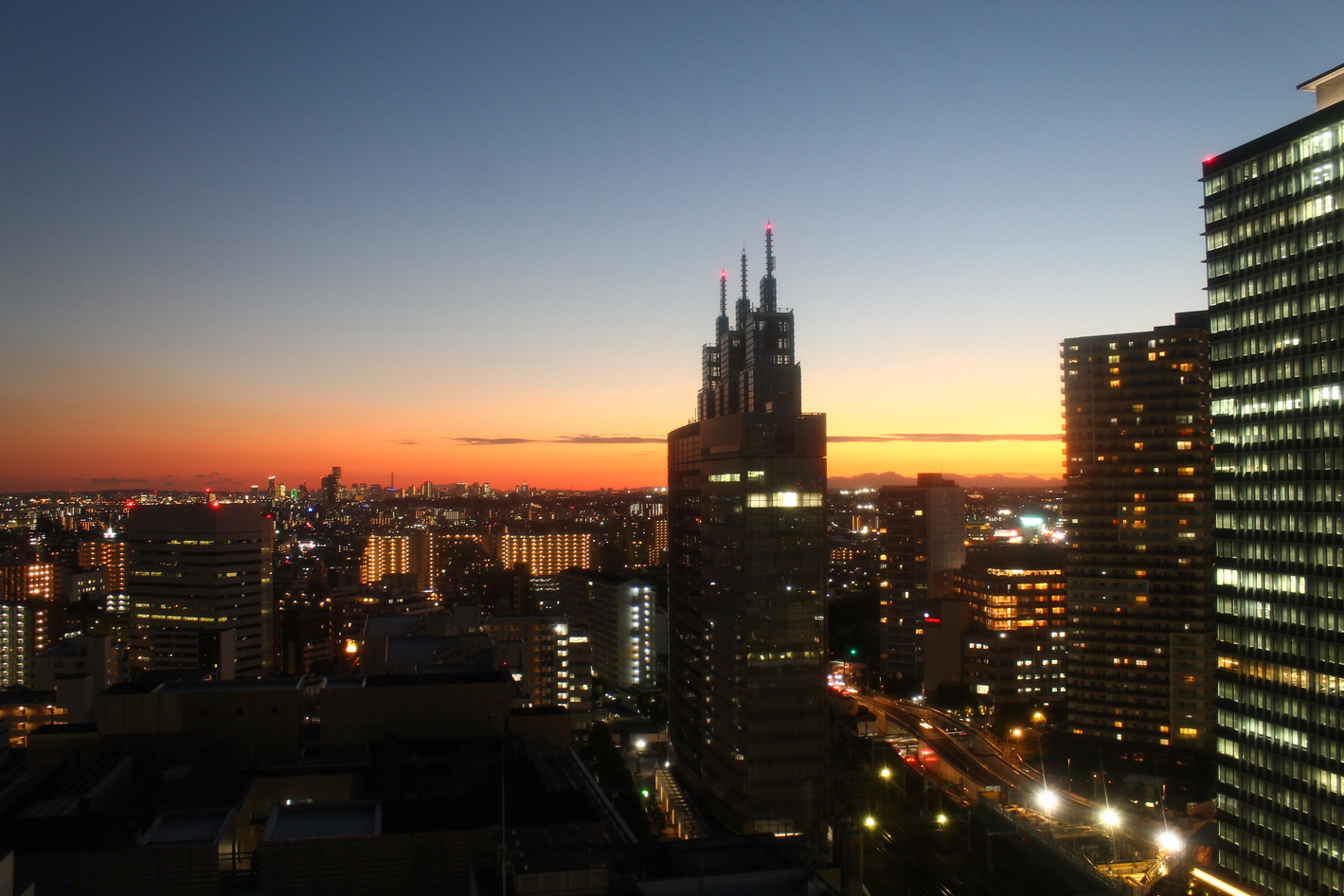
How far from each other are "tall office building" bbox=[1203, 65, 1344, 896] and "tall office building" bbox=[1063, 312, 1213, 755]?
22021mm

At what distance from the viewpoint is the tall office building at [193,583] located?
222 feet

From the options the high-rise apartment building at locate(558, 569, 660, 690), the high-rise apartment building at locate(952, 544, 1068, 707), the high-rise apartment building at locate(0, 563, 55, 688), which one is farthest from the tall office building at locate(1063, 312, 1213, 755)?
the high-rise apartment building at locate(0, 563, 55, 688)

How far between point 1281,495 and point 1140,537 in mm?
25956

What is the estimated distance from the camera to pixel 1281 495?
3186 centimetres

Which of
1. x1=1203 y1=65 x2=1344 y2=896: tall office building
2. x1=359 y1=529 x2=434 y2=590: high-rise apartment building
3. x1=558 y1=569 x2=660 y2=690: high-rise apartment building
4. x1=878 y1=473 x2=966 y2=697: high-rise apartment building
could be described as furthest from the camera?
x1=359 y1=529 x2=434 y2=590: high-rise apartment building

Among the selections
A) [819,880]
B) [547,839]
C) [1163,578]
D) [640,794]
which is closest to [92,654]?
[640,794]

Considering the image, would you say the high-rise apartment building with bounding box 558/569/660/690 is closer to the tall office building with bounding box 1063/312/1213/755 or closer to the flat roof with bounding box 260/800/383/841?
the tall office building with bounding box 1063/312/1213/755

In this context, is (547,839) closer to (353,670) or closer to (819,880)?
(819,880)

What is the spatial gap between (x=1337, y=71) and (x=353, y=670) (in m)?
72.0

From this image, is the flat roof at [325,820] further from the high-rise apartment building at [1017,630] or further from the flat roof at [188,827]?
the high-rise apartment building at [1017,630]

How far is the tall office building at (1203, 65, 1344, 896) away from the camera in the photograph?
1182 inches

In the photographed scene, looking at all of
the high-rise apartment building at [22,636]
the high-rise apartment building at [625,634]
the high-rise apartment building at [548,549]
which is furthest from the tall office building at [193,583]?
the high-rise apartment building at [548,549]

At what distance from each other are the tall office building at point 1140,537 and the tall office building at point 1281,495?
22021mm

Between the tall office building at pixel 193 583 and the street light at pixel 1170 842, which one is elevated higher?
the tall office building at pixel 193 583
